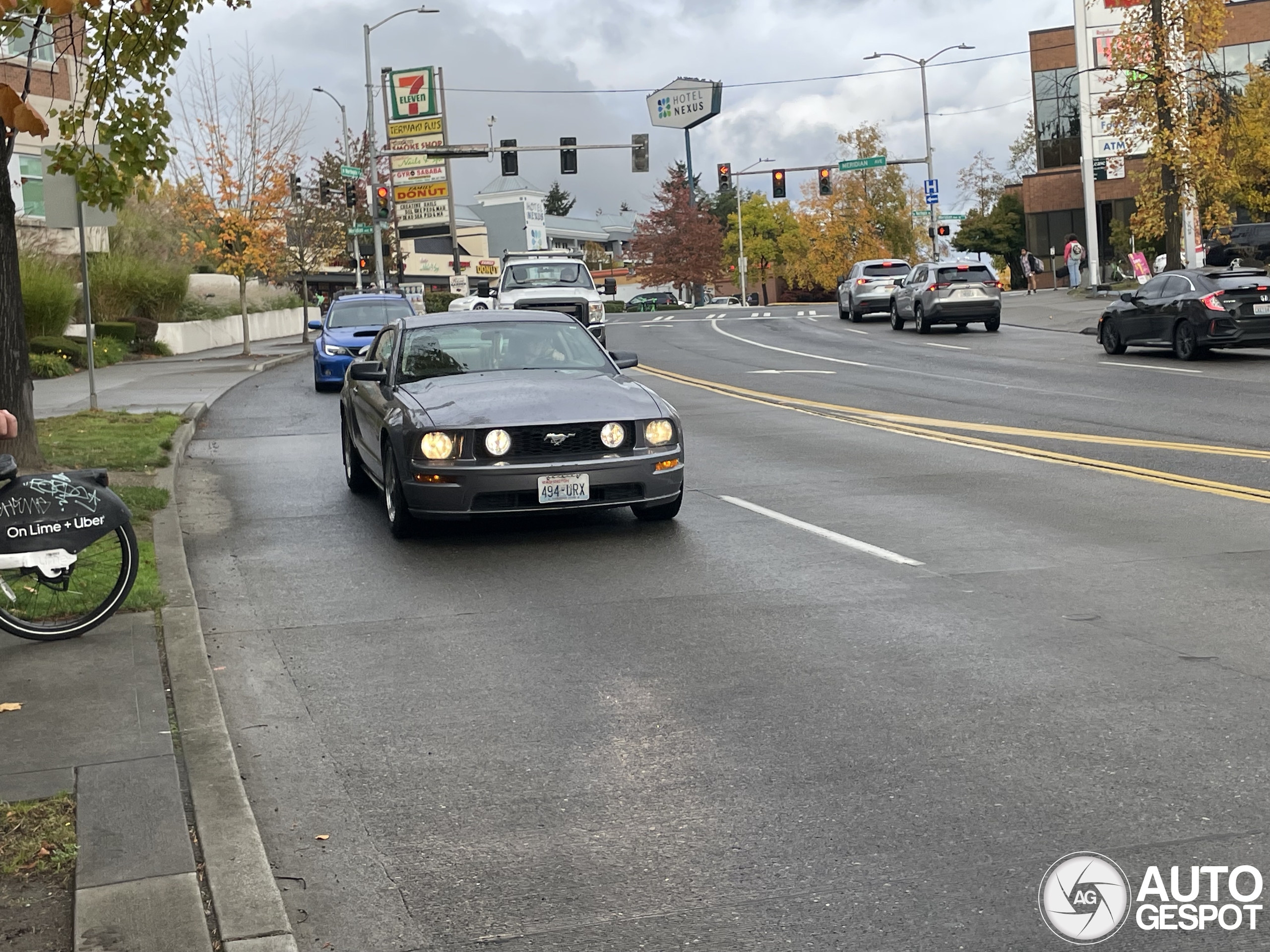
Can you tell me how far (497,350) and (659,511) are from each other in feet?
6.18

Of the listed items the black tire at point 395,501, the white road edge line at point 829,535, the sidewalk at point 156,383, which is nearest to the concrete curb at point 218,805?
the black tire at point 395,501

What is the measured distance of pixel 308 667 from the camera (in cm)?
698

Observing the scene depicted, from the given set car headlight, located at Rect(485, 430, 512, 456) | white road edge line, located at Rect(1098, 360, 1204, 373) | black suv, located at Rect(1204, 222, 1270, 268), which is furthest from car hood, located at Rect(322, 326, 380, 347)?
black suv, located at Rect(1204, 222, 1270, 268)

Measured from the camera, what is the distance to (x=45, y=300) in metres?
32.1

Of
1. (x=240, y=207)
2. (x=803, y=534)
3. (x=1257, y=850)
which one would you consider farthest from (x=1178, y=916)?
(x=240, y=207)

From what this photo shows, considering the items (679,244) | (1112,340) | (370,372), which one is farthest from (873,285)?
(679,244)

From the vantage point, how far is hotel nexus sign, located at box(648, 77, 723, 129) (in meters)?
112

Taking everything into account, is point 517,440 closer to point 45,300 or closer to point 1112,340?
point 1112,340

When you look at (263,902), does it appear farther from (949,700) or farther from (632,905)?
(949,700)

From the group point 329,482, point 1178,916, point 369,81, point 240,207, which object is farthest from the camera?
point 369,81

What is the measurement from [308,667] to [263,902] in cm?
281

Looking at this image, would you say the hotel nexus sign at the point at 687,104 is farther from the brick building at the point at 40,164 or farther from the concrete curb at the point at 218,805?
the concrete curb at the point at 218,805

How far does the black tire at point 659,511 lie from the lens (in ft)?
34.1

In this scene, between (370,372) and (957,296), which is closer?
(370,372)
